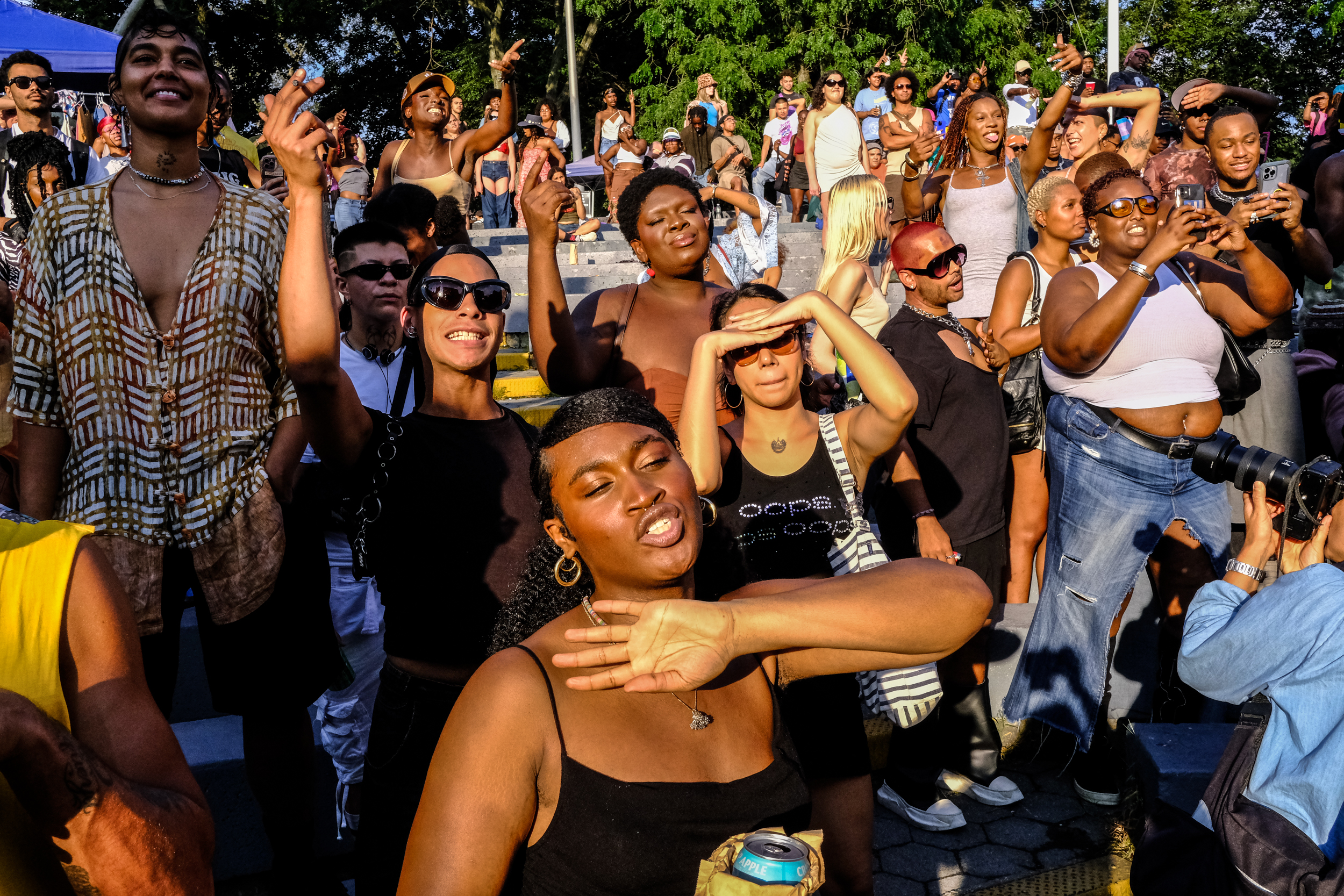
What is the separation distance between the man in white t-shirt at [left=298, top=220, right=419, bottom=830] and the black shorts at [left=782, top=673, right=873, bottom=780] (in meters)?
1.63

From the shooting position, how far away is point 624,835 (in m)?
1.88

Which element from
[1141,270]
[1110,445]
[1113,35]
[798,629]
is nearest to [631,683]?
[798,629]

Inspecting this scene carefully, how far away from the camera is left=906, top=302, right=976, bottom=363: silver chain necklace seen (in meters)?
4.46

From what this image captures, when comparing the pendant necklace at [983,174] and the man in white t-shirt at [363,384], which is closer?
the man in white t-shirt at [363,384]

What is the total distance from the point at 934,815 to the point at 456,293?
263cm

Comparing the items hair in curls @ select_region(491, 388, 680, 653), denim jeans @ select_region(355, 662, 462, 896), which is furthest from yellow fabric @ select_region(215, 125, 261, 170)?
hair in curls @ select_region(491, 388, 680, 653)

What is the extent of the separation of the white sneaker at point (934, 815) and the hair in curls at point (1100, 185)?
93.0 inches

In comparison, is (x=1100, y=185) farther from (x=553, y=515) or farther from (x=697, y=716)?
(x=697, y=716)

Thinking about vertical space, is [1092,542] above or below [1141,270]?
below

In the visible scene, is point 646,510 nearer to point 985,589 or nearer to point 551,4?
point 985,589

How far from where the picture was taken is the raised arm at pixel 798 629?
1890mm

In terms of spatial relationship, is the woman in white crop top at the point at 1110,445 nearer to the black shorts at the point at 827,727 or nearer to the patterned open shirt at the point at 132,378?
the black shorts at the point at 827,727

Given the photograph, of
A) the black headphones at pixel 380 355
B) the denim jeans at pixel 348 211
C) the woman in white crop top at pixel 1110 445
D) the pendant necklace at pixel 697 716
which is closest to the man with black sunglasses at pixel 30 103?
the denim jeans at pixel 348 211

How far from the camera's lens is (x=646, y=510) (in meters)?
2.13
